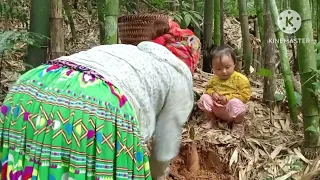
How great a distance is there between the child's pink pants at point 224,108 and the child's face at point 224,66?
17 centimetres

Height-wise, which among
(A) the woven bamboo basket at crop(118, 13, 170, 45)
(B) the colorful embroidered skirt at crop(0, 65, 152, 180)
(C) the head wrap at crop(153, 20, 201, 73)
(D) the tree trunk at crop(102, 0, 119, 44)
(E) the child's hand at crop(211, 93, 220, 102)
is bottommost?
(B) the colorful embroidered skirt at crop(0, 65, 152, 180)

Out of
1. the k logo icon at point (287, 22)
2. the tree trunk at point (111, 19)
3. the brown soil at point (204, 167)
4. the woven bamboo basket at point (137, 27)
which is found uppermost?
the k logo icon at point (287, 22)

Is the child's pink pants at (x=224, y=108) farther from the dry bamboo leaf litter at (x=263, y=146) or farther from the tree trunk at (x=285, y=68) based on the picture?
the tree trunk at (x=285, y=68)

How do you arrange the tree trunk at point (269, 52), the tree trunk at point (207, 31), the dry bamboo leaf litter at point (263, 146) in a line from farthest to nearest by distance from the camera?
1. the tree trunk at point (207, 31)
2. the tree trunk at point (269, 52)
3. the dry bamboo leaf litter at point (263, 146)

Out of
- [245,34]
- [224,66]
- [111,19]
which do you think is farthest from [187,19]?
[111,19]

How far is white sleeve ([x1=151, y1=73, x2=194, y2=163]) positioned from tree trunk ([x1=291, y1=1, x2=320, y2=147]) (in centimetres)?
107

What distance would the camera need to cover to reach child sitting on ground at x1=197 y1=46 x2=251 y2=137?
296 cm

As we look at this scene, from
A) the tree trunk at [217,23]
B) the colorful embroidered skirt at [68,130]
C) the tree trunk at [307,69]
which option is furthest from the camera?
the tree trunk at [217,23]

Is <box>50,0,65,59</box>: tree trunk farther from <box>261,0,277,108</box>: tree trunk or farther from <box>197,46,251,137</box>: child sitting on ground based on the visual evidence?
<box>261,0,277,108</box>: tree trunk

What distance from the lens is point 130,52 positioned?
4.79ft

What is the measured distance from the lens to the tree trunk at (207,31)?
149 inches

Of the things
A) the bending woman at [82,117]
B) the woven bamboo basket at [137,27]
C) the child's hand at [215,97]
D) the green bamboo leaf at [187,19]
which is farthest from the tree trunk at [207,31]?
the bending woman at [82,117]

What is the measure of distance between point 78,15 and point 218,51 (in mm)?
2489

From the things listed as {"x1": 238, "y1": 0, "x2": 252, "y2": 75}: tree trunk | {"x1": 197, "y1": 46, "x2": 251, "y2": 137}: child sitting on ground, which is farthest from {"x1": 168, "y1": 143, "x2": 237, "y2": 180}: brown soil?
{"x1": 238, "y1": 0, "x2": 252, "y2": 75}: tree trunk
